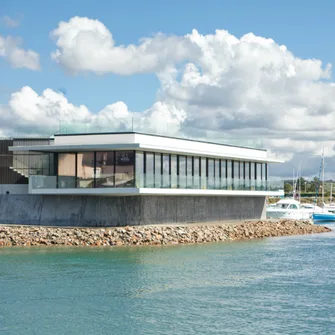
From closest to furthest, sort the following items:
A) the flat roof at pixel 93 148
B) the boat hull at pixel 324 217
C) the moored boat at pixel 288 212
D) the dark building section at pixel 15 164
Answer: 1. the flat roof at pixel 93 148
2. the dark building section at pixel 15 164
3. the moored boat at pixel 288 212
4. the boat hull at pixel 324 217

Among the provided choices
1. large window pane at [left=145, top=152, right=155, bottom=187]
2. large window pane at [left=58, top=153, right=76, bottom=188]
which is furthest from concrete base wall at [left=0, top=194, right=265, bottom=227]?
large window pane at [left=145, top=152, right=155, bottom=187]

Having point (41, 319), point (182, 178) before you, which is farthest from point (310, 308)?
point (182, 178)

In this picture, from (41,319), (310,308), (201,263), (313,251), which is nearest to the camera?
(41,319)

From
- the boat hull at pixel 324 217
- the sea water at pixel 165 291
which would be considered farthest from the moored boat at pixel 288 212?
the sea water at pixel 165 291

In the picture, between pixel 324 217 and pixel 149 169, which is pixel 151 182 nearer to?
pixel 149 169

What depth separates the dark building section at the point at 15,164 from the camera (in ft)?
150

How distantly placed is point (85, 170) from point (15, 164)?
578cm

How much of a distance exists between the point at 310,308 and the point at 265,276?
6670 mm

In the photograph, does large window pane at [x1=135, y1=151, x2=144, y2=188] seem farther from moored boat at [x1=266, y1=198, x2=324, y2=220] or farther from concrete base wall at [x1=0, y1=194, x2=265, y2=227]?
moored boat at [x1=266, y1=198, x2=324, y2=220]

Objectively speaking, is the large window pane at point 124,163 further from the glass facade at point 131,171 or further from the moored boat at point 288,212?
the moored boat at point 288,212

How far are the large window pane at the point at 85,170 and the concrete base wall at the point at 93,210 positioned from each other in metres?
1.67

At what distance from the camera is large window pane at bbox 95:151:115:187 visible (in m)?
41.5

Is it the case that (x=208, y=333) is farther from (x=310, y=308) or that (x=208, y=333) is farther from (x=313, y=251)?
(x=313, y=251)

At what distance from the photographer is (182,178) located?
44594 millimetres
